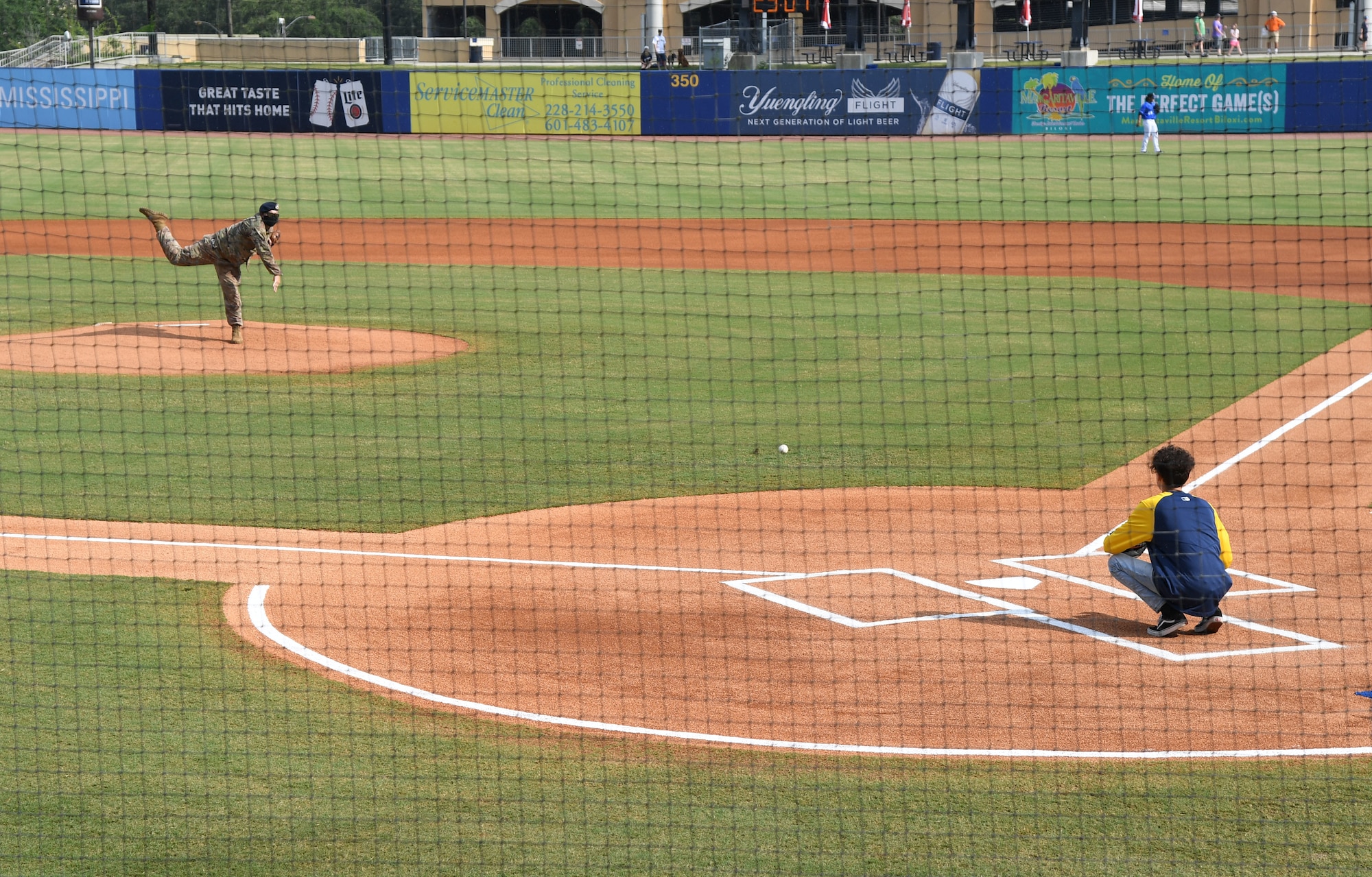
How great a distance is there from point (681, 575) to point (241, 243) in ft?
28.8

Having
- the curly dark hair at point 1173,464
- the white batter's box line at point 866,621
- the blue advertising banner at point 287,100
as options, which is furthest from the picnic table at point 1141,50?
the curly dark hair at point 1173,464

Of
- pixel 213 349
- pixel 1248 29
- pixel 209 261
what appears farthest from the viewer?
pixel 1248 29

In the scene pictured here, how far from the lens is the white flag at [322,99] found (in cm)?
4266

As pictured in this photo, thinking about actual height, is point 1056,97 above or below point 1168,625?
above

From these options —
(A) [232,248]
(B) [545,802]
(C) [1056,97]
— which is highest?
(C) [1056,97]

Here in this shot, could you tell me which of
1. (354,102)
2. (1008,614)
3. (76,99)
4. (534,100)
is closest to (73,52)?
(76,99)

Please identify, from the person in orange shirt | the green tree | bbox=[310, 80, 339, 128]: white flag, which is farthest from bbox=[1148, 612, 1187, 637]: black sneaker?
the green tree

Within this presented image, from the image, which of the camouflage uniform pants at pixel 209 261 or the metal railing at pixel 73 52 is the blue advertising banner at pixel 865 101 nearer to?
the metal railing at pixel 73 52

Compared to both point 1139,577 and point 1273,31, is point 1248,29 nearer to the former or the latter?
point 1273,31

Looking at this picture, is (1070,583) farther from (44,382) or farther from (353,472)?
(44,382)

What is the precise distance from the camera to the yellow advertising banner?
43469 millimetres

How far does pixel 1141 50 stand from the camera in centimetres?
4859

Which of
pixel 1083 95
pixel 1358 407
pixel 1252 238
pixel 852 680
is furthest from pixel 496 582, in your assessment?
pixel 1083 95

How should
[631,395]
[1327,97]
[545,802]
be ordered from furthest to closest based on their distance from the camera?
[1327,97], [631,395], [545,802]
